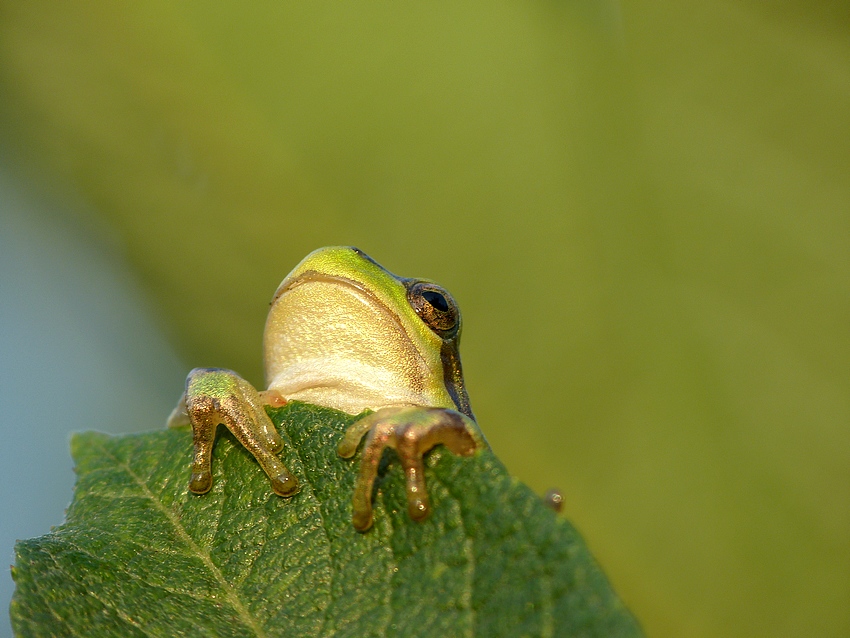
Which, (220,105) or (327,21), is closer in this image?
(220,105)

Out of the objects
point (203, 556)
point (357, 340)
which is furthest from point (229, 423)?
point (357, 340)

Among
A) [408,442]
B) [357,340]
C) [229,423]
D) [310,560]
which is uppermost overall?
[357,340]

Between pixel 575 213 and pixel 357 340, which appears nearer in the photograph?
pixel 357 340

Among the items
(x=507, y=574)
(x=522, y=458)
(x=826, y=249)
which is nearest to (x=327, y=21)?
(x=522, y=458)

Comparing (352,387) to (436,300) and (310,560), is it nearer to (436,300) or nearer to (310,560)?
(436,300)

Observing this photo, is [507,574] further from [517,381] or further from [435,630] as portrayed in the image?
[517,381]

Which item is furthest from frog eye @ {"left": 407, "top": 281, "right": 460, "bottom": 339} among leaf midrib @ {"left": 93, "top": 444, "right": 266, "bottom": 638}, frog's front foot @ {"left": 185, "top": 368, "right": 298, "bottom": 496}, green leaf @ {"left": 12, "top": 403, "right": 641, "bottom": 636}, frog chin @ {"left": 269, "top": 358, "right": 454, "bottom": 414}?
leaf midrib @ {"left": 93, "top": 444, "right": 266, "bottom": 638}
